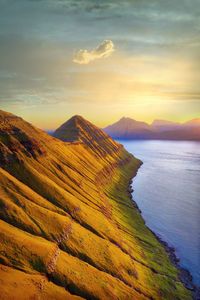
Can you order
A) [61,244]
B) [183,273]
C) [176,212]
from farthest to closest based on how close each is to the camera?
[176,212] < [183,273] < [61,244]

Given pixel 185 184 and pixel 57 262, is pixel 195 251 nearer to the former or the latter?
pixel 57 262

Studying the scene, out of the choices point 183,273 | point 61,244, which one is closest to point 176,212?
point 183,273

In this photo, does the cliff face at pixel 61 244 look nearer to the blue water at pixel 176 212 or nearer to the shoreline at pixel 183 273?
the shoreline at pixel 183 273

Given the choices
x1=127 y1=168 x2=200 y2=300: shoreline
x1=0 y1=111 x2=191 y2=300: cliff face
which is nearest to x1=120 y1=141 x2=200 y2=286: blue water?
x1=127 y1=168 x2=200 y2=300: shoreline

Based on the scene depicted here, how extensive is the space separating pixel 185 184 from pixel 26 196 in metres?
174

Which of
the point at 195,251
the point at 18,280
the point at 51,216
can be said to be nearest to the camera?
the point at 18,280

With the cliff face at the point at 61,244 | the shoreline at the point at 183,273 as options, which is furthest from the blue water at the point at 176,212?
the cliff face at the point at 61,244

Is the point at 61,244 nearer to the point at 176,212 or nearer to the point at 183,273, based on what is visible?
the point at 183,273

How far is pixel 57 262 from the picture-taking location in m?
41.9

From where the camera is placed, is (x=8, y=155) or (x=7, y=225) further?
(x=8, y=155)

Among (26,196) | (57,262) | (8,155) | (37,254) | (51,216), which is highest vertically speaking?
(8,155)

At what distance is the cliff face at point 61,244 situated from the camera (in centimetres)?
3788

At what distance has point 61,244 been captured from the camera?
4762 centimetres

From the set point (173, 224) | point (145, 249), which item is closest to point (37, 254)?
point (145, 249)
